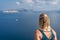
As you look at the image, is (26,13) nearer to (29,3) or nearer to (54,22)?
(29,3)

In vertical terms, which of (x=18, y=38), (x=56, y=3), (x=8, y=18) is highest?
(x=56, y=3)

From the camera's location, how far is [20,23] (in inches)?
111

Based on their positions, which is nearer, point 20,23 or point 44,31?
point 44,31

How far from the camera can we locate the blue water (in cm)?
278

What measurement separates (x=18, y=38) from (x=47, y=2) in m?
0.79

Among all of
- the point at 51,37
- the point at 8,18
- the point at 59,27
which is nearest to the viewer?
the point at 51,37

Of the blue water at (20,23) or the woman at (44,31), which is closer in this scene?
the woman at (44,31)

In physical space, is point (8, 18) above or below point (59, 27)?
above

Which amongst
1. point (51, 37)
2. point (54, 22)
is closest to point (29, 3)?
point (54, 22)

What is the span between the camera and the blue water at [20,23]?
278cm

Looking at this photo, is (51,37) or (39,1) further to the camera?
(39,1)

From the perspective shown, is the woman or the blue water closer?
the woman

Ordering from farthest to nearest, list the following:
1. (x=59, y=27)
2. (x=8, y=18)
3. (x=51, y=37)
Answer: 1. (x=59, y=27)
2. (x=8, y=18)
3. (x=51, y=37)

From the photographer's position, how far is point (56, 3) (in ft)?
9.48
